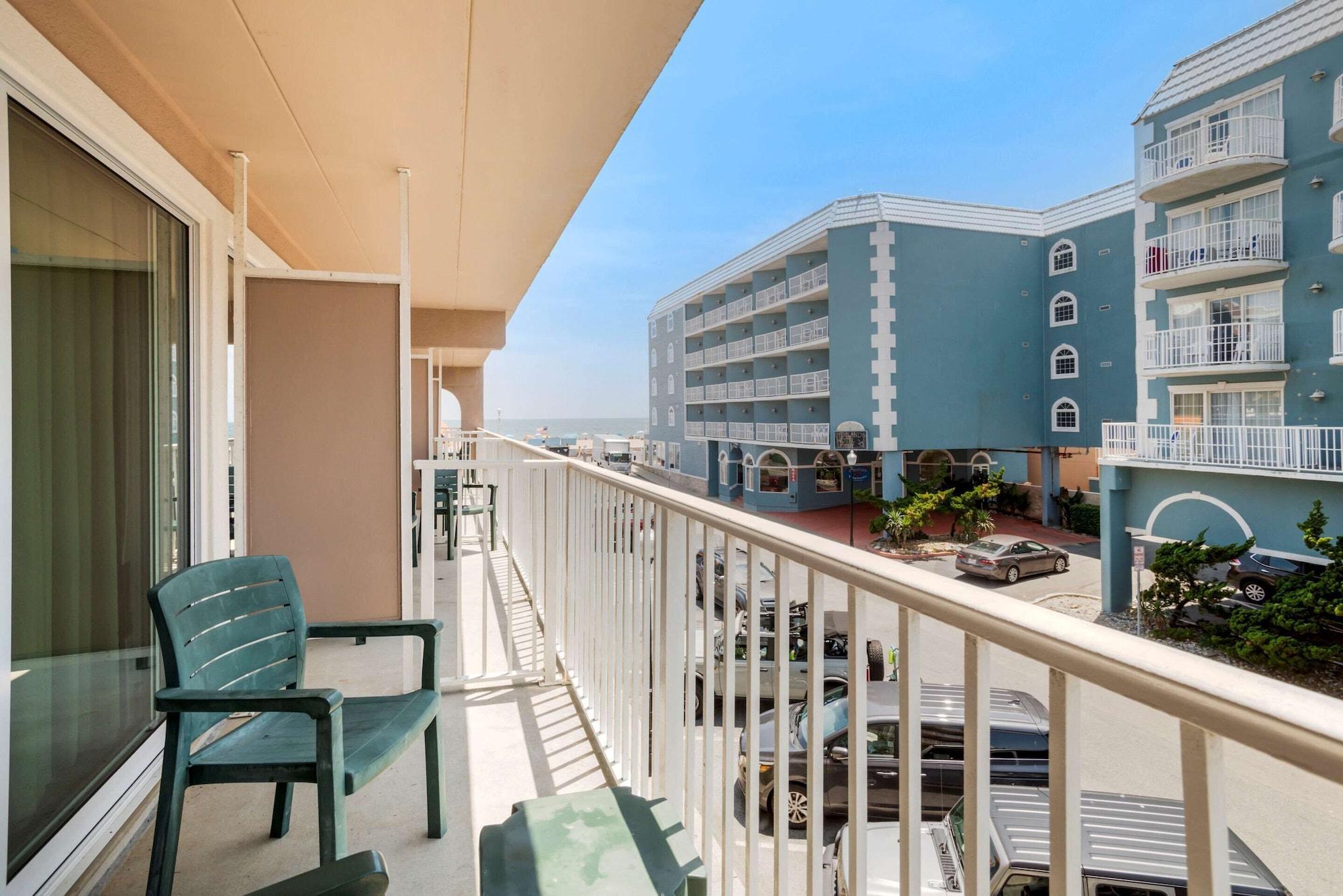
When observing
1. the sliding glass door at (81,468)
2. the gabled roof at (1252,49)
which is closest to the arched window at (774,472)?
the gabled roof at (1252,49)

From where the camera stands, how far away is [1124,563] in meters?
14.2

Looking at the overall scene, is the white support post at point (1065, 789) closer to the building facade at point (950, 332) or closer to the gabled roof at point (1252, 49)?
the building facade at point (950, 332)

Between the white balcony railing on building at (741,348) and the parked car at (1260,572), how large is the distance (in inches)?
494

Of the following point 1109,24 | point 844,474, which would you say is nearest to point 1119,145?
point 1109,24

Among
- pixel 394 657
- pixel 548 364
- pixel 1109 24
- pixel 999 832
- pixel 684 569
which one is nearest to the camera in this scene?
pixel 999 832

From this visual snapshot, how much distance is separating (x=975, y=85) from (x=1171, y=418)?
167 feet

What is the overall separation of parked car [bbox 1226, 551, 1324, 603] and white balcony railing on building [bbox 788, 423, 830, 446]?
8.48 metres

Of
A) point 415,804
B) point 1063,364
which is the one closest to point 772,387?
point 1063,364

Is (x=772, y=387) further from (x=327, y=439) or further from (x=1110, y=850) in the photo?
(x=1110, y=850)

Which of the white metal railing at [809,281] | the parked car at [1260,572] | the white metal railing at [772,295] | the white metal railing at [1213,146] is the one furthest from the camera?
the white metal railing at [772,295]

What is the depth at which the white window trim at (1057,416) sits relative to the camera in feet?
56.8

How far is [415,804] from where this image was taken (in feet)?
6.01

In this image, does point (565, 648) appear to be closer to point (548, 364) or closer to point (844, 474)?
point (844, 474)

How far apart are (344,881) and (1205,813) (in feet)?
2.49
